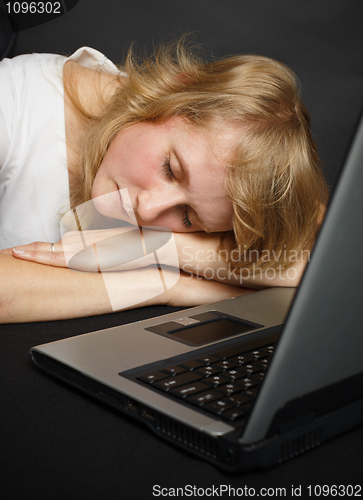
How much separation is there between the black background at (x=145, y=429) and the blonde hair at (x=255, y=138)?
26cm

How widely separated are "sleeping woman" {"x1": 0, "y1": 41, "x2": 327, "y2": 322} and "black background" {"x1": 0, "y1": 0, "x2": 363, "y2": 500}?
3.0 inches

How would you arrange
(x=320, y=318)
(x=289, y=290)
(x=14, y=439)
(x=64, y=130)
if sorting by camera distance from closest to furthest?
(x=320, y=318), (x=14, y=439), (x=289, y=290), (x=64, y=130)

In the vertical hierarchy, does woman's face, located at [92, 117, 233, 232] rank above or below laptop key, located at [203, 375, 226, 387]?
above

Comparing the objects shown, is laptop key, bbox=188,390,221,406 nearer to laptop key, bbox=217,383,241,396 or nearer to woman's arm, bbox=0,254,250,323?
laptop key, bbox=217,383,241,396

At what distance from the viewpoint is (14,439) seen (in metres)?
0.40

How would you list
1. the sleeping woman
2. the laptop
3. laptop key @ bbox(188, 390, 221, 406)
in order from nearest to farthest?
the laptop, laptop key @ bbox(188, 390, 221, 406), the sleeping woman

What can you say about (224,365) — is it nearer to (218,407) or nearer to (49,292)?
(218,407)

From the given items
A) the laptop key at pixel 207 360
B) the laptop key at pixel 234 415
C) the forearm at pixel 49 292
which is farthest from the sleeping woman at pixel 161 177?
the laptop key at pixel 234 415

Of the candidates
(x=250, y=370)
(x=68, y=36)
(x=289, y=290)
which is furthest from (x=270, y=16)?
(x=250, y=370)

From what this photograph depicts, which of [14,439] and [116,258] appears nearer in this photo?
[14,439]

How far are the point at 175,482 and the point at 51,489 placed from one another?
0.09 metres

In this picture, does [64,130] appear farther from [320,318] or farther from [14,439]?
[320,318]

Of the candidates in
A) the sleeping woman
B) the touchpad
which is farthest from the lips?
the touchpad

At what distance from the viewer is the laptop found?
277 millimetres
